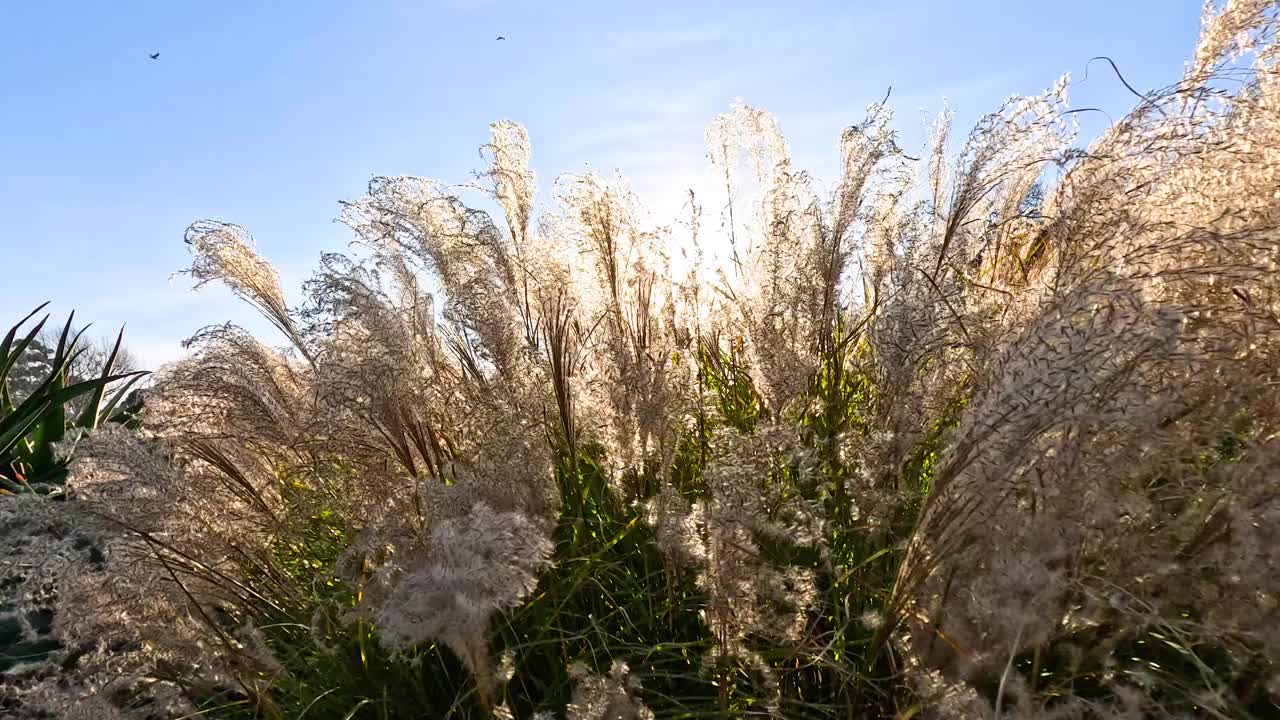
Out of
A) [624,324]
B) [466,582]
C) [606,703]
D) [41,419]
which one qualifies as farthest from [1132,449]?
[41,419]

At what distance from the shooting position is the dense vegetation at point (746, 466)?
1.64m

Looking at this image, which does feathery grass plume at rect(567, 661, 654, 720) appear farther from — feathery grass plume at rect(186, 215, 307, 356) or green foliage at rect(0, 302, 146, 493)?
green foliage at rect(0, 302, 146, 493)

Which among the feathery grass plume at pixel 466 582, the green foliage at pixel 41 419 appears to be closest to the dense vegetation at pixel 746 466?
the feathery grass plume at pixel 466 582

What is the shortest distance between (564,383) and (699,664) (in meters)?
0.81

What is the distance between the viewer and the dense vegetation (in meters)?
1.64

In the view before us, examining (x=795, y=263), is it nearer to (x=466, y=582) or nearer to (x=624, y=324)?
(x=624, y=324)

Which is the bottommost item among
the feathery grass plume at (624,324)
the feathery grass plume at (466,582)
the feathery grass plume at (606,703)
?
the feathery grass plume at (606,703)

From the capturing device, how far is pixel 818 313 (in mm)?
2672

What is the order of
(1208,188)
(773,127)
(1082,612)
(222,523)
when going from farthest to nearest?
(773,127) < (222,523) < (1208,188) < (1082,612)

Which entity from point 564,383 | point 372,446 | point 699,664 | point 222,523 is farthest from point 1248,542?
point 222,523

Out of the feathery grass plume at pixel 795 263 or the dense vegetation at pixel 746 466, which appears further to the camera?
the feathery grass plume at pixel 795 263

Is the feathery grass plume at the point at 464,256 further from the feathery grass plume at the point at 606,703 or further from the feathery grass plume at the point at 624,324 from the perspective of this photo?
the feathery grass plume at the point at 606,703

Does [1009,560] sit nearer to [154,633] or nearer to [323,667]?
[323,667]

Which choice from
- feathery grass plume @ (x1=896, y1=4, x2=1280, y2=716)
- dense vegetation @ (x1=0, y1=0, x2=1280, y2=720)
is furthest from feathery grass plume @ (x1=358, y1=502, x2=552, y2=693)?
feathery grass plume @ (x1=896, y1=4, x2=1280, y2=716)
